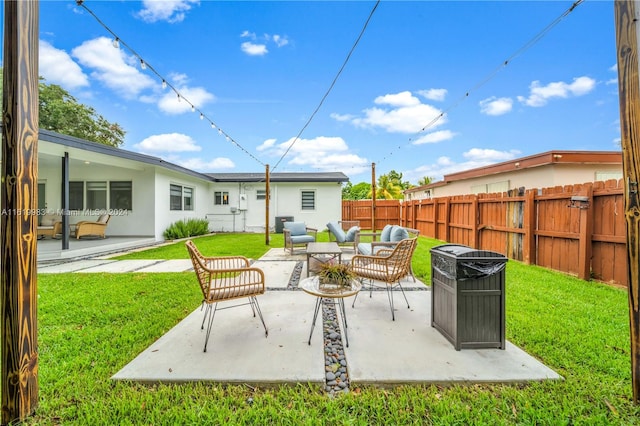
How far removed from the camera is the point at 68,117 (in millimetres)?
18062

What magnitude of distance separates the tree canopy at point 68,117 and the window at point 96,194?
12.9 metres

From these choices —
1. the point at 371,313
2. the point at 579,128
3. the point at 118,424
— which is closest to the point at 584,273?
the point at 371,313

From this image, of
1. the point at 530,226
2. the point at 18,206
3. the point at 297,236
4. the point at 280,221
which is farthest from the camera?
the point at 280,221

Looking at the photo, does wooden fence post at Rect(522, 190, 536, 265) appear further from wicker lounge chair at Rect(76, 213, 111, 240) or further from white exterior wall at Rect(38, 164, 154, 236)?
wicker lounge chair at Rect(76, 213, 111, 240)

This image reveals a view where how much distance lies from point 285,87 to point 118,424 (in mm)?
9701

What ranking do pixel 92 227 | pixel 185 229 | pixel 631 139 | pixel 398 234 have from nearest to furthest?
pixel 631 139
pixel 398 234
pixel 92 227
pixel 185 229

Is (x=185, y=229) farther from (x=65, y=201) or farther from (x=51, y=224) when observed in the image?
(x=65, y=201)

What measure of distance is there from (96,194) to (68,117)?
14141 millimetres

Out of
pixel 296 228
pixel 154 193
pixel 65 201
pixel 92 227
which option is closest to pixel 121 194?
pixel 154 193

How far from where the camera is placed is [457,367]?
2025 millimetres

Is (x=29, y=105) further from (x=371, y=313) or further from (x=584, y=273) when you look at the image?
(x=584, y=273)

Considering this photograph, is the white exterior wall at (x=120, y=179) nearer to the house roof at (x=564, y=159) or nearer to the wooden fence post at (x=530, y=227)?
the wooden fence post at (x=530, y=227)

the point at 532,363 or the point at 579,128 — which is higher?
the point at 579,128

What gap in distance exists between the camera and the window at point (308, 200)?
13875 mm
